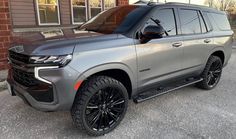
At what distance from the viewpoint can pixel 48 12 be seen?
25.1ft

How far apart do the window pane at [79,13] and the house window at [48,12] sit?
30.9 inches

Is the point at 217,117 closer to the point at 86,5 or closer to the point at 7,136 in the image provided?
the point at 7,136

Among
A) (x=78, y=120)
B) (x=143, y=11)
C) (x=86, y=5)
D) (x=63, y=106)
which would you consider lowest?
(x=78, y=120)

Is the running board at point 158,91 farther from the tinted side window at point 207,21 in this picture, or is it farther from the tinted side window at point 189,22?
the tinted side window at point 207,21

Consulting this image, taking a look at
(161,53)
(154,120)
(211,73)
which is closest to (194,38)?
(161,53)

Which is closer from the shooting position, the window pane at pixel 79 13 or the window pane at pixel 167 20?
the window pane at pixel 167 20

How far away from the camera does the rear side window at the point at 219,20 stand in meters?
4.66

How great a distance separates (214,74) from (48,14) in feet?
19.5

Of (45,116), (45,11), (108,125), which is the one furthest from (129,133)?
(45,11)

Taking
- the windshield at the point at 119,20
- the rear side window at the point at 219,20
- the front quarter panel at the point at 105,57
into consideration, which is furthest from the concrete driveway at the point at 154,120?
the rear side window at the point at 219,20

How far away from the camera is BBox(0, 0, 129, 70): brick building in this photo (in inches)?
227

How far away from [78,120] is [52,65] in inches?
32.6

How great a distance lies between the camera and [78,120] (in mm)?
2762

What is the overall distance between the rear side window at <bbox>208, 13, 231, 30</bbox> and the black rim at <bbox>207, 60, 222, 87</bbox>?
83 cm
